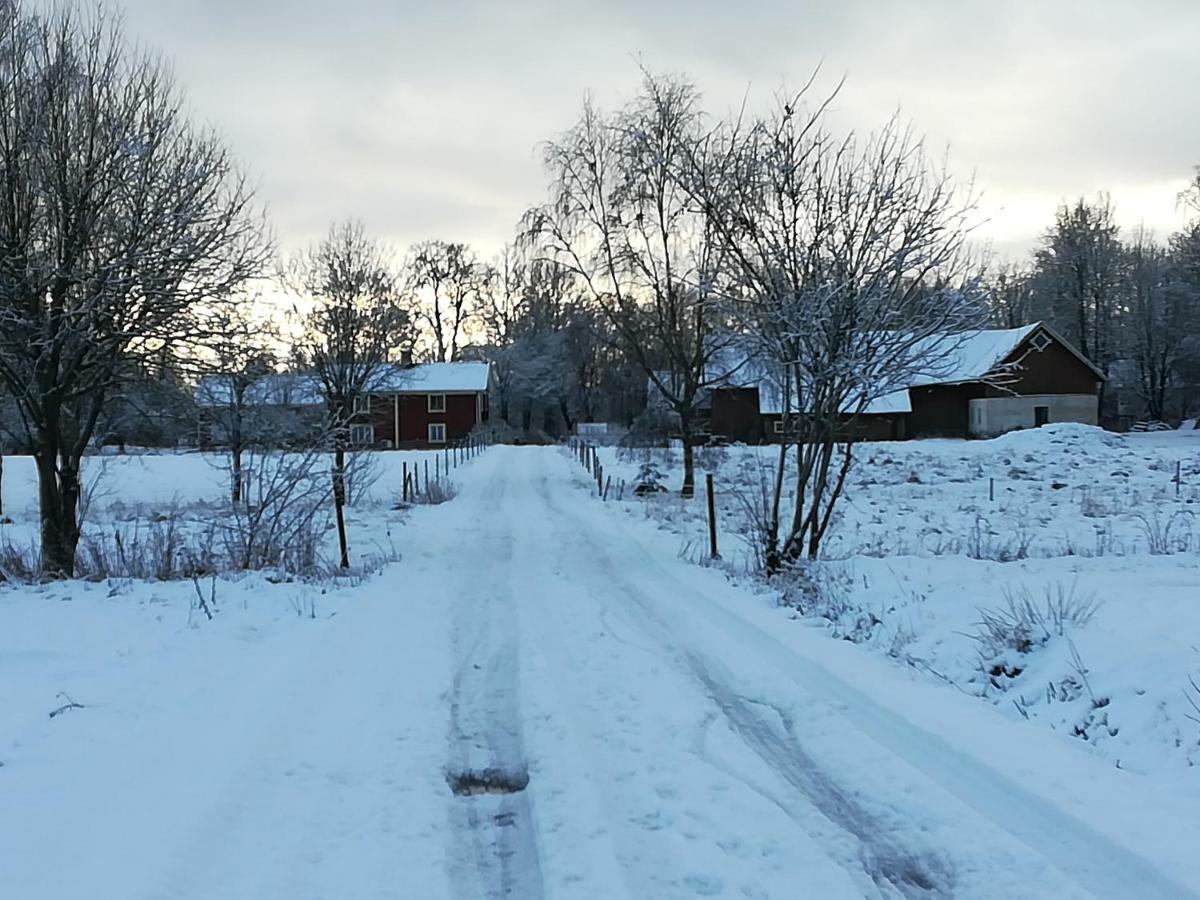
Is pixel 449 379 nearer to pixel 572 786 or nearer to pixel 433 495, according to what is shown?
pixel 433 495

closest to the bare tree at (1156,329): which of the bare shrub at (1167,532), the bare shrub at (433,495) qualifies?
the bare shrub at (1167,532)

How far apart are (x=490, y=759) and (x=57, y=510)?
1257 cm

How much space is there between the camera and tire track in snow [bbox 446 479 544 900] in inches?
158

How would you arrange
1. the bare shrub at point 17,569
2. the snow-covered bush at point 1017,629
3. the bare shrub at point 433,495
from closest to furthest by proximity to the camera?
1. the snow-covered bush at point 1017,629
2. the bare shrub at point 17,569
3. the bare shrub at point 433,495

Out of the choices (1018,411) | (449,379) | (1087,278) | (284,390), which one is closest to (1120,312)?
(1087,278)

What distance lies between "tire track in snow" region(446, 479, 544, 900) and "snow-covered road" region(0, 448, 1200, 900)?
2 centimetres

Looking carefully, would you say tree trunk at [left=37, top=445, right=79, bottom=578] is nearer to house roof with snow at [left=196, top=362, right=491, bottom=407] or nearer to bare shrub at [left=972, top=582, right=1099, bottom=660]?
house roof with snow at [left=196, top=362, right=491, bottom=407]

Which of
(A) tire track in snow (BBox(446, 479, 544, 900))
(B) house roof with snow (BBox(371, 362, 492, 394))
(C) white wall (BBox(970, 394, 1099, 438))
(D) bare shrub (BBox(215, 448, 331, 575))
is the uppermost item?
(B) house roof with snow (BBox(371, 362, 492, 394))

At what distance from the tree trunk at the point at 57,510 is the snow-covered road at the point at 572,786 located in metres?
8.55

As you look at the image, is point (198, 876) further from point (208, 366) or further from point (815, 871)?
point (208, 366)

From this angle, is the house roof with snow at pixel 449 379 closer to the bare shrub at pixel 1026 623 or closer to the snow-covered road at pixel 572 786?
the snow-covered road at pixel 572 786

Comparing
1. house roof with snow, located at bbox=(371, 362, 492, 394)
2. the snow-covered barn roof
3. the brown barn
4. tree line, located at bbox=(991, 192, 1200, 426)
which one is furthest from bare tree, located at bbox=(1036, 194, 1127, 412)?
the snow-covered barn roof

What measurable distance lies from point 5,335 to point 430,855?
494 inches

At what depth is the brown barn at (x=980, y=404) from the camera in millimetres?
52062
